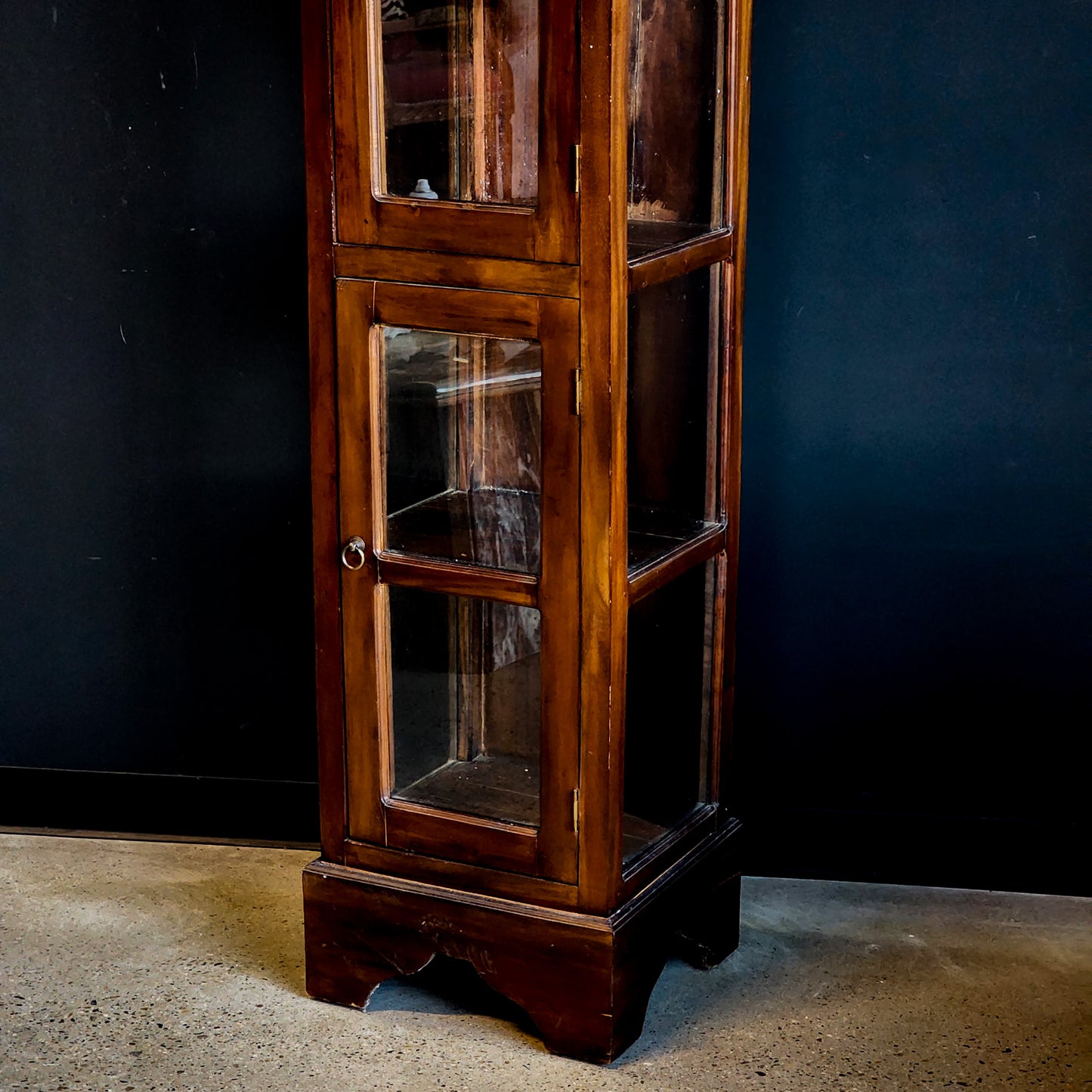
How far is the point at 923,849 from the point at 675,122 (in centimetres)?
140

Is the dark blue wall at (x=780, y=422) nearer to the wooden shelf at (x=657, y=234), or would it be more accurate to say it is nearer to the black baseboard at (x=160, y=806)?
the black baseboard at (x=160, y=806)

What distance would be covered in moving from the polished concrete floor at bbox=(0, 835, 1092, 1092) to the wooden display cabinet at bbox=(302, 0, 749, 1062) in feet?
0.35

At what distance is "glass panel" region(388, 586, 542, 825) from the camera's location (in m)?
2.35

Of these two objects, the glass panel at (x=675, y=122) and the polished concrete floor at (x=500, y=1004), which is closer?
the glass panel at (x=675, y=122)

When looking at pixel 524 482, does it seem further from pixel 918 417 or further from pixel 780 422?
pixel 918 417

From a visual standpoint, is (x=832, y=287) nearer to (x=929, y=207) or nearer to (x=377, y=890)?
(x=929, y=207)

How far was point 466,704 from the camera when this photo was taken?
7.93ft

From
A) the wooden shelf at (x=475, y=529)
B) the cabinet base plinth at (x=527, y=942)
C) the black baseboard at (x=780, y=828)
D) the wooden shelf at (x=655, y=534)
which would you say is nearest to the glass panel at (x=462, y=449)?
the wooden shelf at (x=475, y=529)

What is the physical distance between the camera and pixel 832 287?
8.91ft

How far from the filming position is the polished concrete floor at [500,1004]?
7.71 feet

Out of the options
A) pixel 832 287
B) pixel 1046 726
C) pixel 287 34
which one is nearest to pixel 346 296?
pixel 287 34

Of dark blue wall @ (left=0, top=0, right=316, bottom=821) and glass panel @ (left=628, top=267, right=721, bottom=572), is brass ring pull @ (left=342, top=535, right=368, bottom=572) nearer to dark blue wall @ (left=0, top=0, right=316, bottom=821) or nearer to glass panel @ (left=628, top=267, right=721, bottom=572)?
glass panel @ (left=628, top=267, right=721, bottom=572)

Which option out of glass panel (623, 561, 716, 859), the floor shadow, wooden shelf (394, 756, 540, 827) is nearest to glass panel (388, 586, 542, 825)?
wooden shelf (394, 756, 540, 827)

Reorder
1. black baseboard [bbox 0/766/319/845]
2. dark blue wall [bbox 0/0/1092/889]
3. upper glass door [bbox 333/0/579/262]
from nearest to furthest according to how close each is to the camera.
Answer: upper glass door [bbox 333/0/579/262]
dark blue wall [bbox 0/0/1092/889]
black baseboard [bbox 0/766/319/845]
